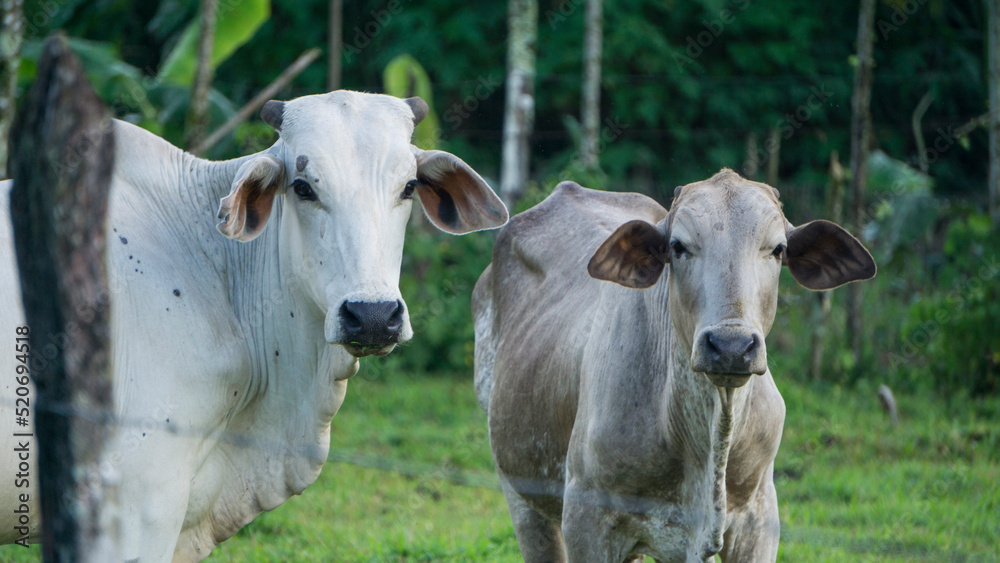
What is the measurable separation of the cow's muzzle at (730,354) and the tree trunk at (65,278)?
1.56 meters

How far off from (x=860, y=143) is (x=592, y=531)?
621 cm

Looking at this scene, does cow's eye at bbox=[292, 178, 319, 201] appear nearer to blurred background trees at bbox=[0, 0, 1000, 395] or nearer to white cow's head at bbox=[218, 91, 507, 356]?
white cow's head at bbox=[218, 91, 507, 356]

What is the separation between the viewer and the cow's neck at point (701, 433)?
117 inches

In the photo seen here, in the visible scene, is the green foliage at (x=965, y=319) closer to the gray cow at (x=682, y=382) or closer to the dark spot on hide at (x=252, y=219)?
the gray cow at (x=682, y=382)

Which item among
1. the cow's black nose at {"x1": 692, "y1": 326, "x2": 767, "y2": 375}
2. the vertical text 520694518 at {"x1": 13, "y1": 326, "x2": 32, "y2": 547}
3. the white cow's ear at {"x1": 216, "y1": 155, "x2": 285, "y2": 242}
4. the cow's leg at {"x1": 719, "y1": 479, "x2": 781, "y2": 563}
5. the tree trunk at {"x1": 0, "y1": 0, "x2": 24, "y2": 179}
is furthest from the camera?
the tree trunk at {"x1": 0, "y1": 0, "x2": 24, "y2": 179}

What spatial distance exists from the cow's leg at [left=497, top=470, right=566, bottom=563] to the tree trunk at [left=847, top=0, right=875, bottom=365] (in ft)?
15.8

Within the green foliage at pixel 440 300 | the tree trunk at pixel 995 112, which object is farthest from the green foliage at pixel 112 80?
the tree trunk at pixel 995 112

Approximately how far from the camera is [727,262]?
2855 mm

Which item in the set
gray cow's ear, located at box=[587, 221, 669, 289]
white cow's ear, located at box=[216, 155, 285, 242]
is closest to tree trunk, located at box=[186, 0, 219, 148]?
white cow's ear, located at box=[216, 155, 285, 242]

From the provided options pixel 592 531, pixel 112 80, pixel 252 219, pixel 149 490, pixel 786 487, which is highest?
pixel 112 80

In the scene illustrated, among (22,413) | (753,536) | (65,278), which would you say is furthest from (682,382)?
(22,413)

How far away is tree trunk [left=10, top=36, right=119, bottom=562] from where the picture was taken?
2.16 m

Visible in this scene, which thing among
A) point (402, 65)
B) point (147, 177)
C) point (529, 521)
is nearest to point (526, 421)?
point (529, 521)

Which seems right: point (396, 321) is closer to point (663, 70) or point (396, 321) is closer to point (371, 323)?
point (371, 323)
